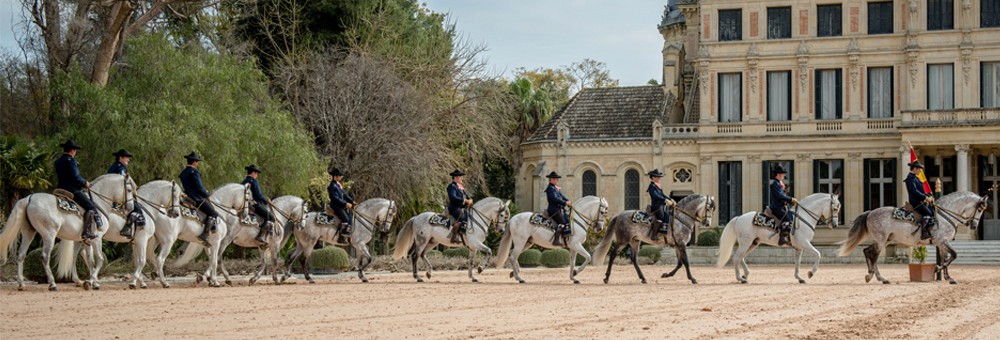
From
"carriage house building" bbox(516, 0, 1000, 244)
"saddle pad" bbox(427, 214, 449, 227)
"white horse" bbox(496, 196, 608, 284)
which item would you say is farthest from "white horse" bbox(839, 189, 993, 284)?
"carriage house building" bbox(516, 0, 1000, 244)

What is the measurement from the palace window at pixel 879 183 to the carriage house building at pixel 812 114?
0.13 ft

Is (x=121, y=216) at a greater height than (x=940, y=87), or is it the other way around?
(x=940, y=87)

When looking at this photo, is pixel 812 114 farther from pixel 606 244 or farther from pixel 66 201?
pixel 66 201

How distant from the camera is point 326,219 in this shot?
1139 inches

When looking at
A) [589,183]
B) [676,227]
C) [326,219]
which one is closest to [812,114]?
[589,183]

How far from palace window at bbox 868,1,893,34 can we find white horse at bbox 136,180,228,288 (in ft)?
117

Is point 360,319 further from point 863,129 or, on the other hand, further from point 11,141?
point 863,129

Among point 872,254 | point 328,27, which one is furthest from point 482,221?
point 328,27

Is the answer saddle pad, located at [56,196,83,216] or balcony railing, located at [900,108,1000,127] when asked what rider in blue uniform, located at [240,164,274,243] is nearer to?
saddle pad, located at [56,196,83,216]

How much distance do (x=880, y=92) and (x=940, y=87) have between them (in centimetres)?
236

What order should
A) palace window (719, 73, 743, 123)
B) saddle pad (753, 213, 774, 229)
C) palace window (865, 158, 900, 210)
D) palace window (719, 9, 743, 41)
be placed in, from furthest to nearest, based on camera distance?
palace window (719, 73, 743, 123), palace window (719, 9, 743, 41), palace window (865, 158, 900, 210), saddle pad (753, 213, 774, 229)

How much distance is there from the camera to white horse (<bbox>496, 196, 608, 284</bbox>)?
28203mm

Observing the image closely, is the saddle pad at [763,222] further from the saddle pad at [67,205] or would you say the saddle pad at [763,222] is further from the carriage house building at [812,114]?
the carriage house building at [812,114]

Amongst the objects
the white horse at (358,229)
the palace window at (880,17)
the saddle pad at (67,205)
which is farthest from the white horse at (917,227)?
the palace window at (880,17)
